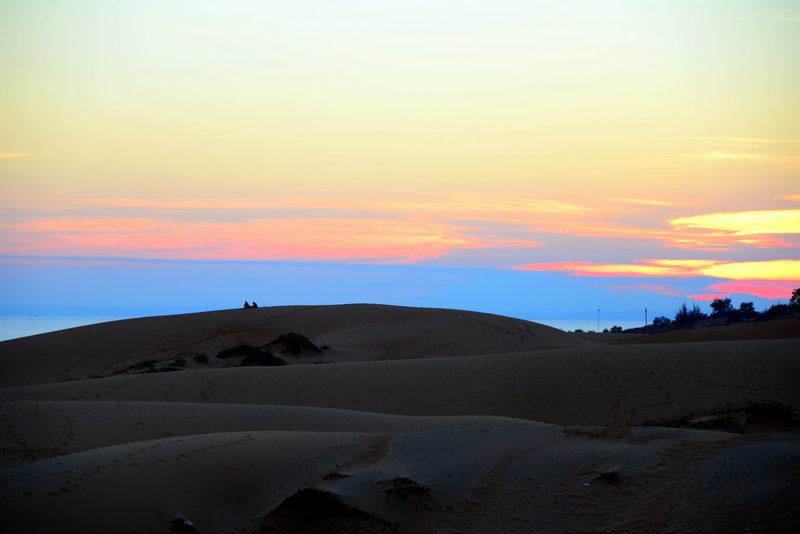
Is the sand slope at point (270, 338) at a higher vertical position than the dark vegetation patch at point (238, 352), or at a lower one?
higher

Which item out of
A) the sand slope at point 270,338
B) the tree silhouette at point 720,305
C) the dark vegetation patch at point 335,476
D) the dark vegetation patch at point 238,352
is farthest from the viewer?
the tree silhouette at point 720,305

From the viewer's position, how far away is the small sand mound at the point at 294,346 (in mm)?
24844

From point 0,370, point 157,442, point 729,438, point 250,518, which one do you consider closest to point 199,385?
point 157,442

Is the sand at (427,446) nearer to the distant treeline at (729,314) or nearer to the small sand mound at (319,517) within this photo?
the small sand mound at (319,517)

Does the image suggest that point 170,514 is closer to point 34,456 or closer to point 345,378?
point 34,456

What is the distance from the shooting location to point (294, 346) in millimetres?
24938

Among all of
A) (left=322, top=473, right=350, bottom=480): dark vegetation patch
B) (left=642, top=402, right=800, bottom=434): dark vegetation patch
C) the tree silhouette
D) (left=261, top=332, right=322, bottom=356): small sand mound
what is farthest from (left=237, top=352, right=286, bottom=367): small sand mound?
the tree silhouette

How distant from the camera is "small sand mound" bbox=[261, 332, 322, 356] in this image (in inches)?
978

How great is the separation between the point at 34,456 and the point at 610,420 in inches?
399

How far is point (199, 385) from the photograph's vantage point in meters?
18.5

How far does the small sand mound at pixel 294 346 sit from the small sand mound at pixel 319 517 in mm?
16946

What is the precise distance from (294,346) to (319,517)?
17.6 meters

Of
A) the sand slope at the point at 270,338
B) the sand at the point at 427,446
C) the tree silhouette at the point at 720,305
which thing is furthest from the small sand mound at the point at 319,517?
the tree silhouette at the point at 720,305

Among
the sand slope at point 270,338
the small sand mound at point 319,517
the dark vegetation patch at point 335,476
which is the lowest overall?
the small sand mound at point 319,517
